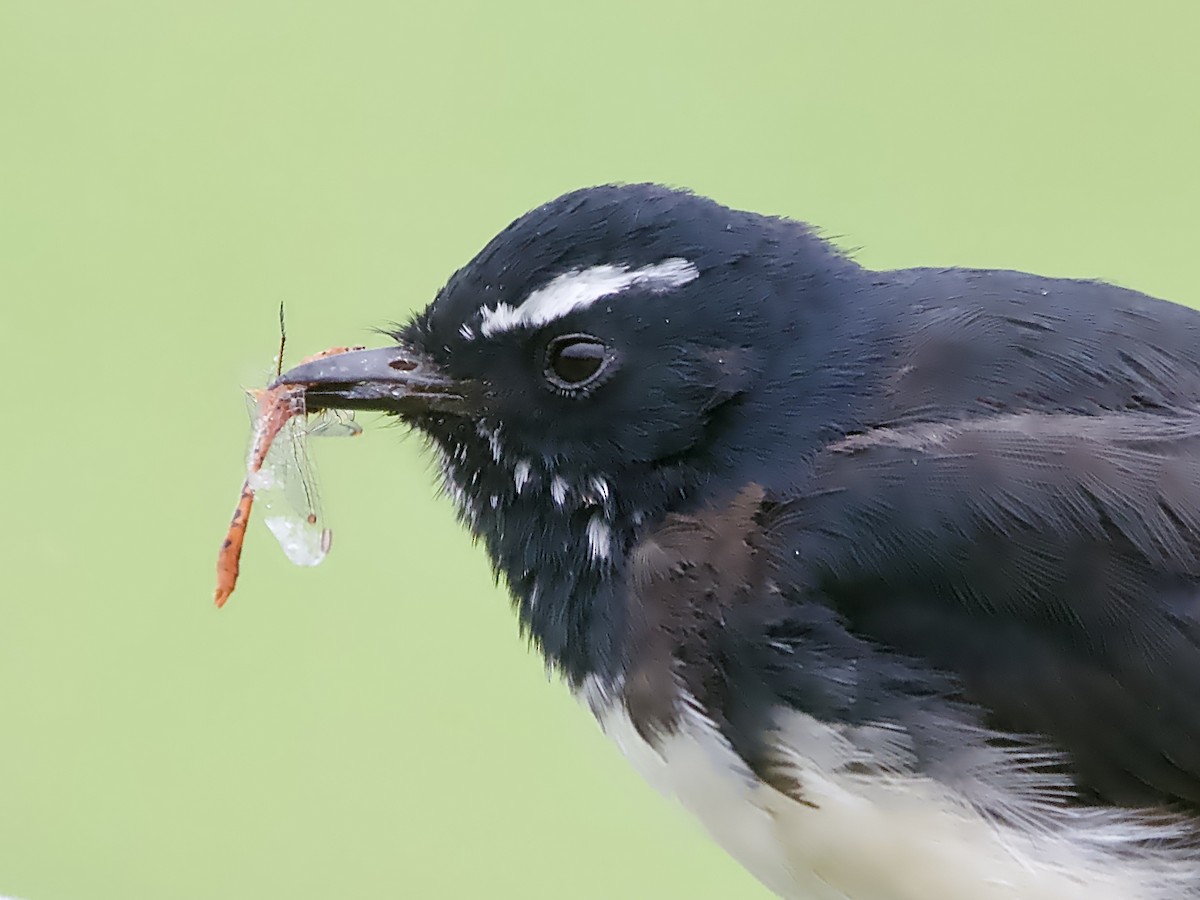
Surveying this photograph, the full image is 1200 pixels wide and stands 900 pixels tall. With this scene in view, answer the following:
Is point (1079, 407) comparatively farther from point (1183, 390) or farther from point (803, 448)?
point (803, 448)

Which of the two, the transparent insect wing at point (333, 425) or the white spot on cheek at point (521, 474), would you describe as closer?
the white spot on cheek at point (521, 474)

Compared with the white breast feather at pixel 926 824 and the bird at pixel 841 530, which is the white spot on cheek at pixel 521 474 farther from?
the white breast feather at pixel 926 824

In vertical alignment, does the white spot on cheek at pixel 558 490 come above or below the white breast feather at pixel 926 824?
above

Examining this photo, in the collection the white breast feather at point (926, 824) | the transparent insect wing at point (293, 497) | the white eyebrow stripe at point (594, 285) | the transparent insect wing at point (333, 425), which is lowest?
the white breast feather at point (926, 824)

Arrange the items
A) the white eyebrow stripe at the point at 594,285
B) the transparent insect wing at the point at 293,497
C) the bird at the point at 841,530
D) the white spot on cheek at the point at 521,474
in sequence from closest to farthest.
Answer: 1. the bird at the point at 841,530
2. the white eyebrow stripe at the point at 594,285
3. the white spot on cheek at the point at 521,474
4. the transparent insect wing at the point at 293,497

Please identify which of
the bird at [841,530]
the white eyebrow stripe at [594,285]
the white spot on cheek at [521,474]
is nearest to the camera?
the bird at [841,530]

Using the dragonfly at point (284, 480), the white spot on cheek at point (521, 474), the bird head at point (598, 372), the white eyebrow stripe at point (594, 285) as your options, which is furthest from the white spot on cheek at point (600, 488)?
the dragonfly at point (284, 480)

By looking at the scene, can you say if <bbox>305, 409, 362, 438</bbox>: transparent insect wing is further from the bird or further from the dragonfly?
the bird

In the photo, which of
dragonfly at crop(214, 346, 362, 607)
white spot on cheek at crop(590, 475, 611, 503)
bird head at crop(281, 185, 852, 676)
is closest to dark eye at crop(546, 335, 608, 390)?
bird head at crop(281, 185, 852, 676)
